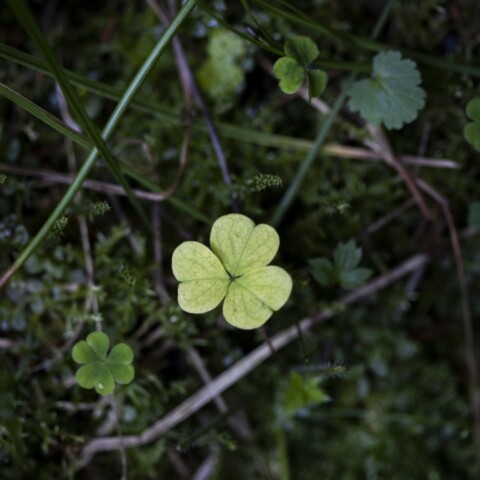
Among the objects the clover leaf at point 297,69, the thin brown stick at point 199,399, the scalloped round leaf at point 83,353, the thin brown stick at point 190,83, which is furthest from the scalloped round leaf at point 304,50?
the scalloped round leaf at point 83,353

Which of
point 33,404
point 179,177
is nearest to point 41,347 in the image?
point 33,404

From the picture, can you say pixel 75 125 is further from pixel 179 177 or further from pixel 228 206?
pixel 228 206

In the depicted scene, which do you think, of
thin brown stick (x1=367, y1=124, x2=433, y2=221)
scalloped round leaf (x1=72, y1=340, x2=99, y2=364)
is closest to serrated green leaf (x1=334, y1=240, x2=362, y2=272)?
thin brown stick (x1=367, y1=124, x2=433, y2=221)

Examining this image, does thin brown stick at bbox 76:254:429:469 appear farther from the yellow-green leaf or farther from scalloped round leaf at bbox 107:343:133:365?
the yellow-green leaf

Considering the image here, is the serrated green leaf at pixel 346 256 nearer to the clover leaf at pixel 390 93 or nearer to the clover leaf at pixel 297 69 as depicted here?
the clover leaf at pixel 390 93

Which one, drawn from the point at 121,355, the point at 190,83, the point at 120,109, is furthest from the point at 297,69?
the point at 121,355

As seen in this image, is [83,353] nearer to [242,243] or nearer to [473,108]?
[242,243]
